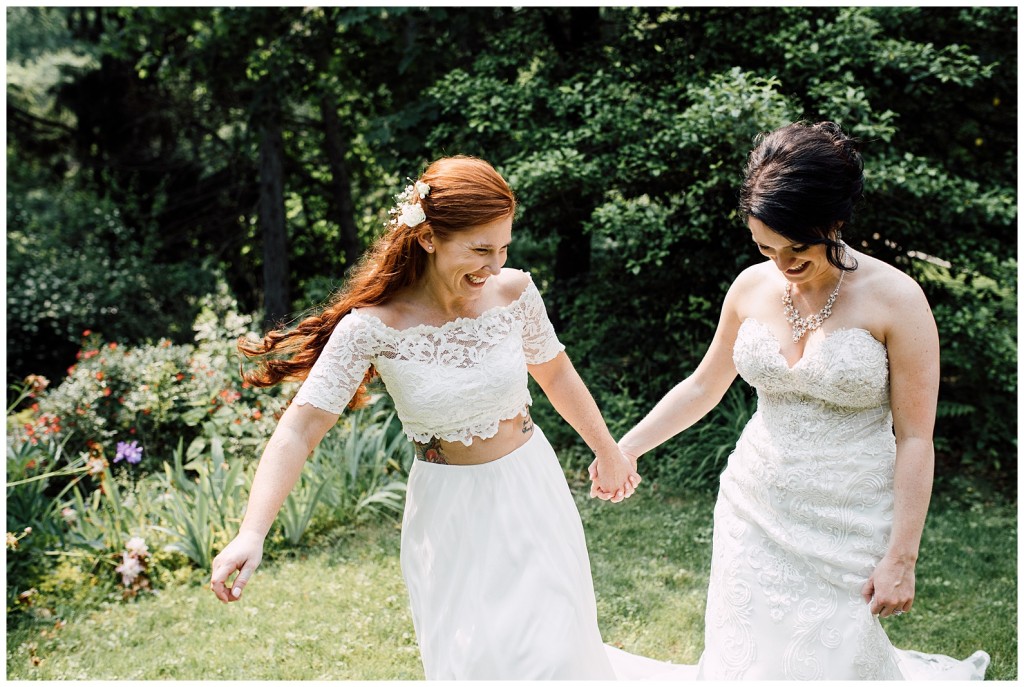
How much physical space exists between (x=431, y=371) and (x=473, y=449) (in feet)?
0.95

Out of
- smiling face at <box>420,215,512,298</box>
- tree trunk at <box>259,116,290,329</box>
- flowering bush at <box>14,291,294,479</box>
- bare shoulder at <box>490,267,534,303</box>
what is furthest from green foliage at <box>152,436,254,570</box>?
tree trunk at <box>259,116,290,329</box>

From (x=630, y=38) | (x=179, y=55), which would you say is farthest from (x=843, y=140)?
(x=179, y=55)

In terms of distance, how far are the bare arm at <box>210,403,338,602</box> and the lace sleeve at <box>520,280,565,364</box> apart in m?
0.71

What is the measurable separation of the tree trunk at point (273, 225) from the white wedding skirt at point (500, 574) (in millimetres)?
8573

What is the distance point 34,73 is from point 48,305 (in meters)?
3.81

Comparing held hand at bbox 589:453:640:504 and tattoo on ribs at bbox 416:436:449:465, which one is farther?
held hand at bbox 589:453:640:504

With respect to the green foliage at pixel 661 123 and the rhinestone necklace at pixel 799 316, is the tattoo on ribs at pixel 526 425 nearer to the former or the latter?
the rhinestone necklace at pixel 799 316

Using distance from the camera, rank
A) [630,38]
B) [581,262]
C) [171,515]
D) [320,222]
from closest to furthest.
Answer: [171,515] → [630,38] → [581,262] → [320,222]

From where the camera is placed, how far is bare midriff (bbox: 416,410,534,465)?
2.74 metres

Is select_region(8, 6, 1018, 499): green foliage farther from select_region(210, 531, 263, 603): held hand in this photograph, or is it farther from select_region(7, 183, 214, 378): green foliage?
select_region(210, 531, 263, 603): held hand

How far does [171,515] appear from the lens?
206 inches

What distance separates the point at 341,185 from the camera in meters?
11.6

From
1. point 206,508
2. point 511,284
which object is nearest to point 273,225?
point 206,508

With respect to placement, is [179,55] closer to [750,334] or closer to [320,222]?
[320,222]
